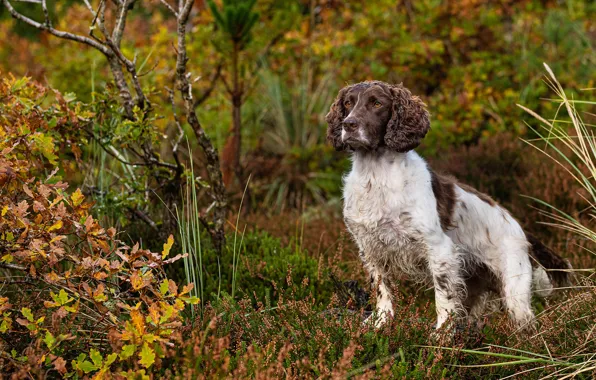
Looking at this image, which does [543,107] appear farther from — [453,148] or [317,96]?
[317,96]

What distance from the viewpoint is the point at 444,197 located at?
13.8ft

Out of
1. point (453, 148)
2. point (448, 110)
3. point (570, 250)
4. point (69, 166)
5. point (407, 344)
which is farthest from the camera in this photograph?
point (448, 110)

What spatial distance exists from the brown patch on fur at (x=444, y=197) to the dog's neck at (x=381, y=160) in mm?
211

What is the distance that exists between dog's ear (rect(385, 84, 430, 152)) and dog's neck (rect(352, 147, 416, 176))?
0.28ft

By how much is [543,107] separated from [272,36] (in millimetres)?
3419

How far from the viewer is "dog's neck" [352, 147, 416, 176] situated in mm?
4070

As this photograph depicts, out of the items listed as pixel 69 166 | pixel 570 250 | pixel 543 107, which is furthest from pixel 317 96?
pixel 69 166

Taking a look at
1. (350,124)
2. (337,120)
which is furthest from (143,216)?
(350,124)

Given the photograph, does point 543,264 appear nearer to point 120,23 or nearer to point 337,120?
point 337,120

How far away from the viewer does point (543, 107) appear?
8.34m

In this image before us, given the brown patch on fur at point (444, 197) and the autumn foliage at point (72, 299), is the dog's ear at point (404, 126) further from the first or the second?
the autumn foliage at point (72, 299)

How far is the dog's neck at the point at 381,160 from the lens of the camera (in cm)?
407

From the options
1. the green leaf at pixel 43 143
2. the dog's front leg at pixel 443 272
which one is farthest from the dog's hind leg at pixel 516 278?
the green leaf at pixel 43 143

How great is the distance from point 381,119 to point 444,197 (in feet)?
1.99
